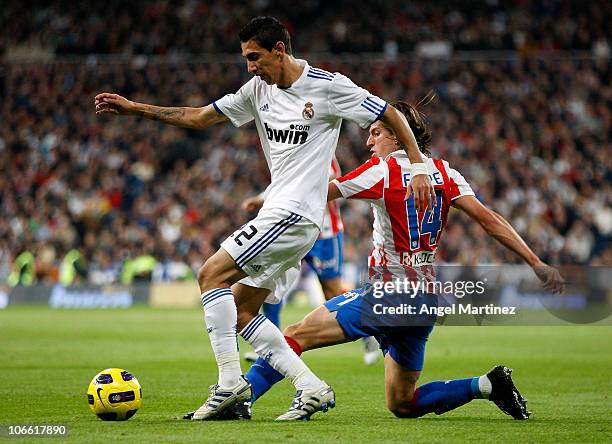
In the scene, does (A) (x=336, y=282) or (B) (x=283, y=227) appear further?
(A) (x=336, y=282)

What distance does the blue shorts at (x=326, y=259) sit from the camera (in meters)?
11.7

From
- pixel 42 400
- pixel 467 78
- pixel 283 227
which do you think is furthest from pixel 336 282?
pixel 467 78

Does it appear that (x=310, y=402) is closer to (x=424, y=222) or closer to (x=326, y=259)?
(x=424, y=222)

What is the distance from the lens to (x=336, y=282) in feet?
38.6

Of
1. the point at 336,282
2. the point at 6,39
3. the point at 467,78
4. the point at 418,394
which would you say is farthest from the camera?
the point at 6,39

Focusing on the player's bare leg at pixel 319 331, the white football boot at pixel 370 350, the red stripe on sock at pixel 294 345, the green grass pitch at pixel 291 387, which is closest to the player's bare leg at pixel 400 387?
the green grass pitch at pixel 291 387

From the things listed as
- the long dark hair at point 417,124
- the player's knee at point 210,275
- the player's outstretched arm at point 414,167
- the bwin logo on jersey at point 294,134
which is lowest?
the player's knee at point 210,275

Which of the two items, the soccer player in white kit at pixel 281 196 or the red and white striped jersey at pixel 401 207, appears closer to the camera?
the soccer player in white kit at pixel 281 196

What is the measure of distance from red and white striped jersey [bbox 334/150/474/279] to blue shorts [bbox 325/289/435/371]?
0.33 m

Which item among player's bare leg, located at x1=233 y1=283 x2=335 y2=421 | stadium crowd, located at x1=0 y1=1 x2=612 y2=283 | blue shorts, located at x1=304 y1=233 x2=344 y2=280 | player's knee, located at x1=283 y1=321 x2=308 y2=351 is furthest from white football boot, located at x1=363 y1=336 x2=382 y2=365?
stadium crowd, located at x1=0 y1=1 x2=612 y2=283

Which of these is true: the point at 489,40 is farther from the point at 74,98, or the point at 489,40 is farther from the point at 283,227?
the point at 283,227

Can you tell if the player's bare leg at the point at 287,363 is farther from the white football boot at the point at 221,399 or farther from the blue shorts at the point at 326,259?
the blue shorts at the point at 326,259

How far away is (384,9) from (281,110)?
23.9m

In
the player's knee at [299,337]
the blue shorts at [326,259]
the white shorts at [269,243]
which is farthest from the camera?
the blue shorts at [326,259]
